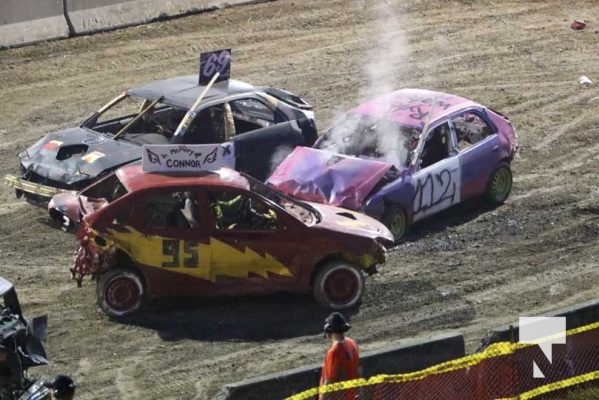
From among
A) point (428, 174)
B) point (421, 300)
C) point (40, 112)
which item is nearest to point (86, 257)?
point (421, 300)

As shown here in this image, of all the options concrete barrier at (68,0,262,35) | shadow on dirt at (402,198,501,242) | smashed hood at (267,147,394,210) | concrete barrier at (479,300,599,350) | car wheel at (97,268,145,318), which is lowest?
shadow on dirt at (402,198,501,242)

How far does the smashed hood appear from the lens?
51.1 feet

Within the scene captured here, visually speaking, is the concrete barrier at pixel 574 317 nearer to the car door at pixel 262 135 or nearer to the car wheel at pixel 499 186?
the car wheel at pixel 499 186

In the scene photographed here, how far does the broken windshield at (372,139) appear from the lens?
16500mm

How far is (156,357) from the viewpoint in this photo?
13.2 meters

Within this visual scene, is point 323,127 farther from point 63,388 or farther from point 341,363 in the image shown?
point 63,388

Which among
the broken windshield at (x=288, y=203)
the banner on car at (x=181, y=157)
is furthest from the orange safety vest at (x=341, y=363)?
the banner on car at (x=181, y=157)

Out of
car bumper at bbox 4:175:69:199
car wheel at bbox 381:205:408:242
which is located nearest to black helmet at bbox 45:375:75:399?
car bumper at bbox 4:175:69:199

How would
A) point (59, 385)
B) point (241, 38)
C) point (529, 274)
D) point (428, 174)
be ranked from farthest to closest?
point (241, 38)
point (428, 174)
point (529, 274)
point (59, 385)

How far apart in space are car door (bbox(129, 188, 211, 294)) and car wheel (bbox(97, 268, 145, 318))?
16cm

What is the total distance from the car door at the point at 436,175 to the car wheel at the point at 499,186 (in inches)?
27.5

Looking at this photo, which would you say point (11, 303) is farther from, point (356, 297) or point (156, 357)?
point (356, 297)

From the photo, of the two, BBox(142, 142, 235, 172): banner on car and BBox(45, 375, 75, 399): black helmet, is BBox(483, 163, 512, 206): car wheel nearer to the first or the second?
BBox(142, 142, 235, 172): banner on car

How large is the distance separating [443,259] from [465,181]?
5.16ft
